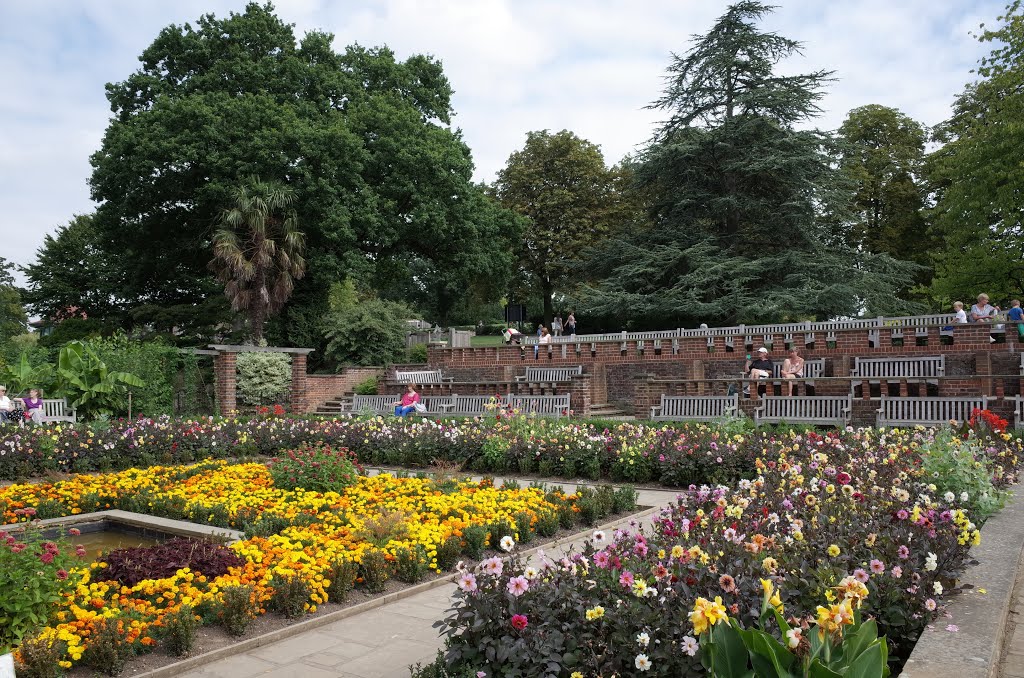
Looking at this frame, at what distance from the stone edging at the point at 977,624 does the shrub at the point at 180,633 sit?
12.4ft

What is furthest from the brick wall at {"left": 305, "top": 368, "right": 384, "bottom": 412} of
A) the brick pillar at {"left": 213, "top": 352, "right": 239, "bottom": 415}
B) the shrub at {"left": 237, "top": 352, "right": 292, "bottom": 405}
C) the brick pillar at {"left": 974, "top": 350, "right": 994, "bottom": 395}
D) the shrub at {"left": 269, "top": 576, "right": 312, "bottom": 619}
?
the shrub at {"left": 269, "top": 576, "right": 312, "bottom": 619}

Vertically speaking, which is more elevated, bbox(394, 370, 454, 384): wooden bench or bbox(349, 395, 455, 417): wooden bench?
bbox(394, 370, 454, 384): wooden bench

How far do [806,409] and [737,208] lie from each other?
16302 millimetres

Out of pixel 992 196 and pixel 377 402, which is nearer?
pixel 377 402

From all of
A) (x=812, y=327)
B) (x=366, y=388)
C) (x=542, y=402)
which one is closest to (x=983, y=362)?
(x=812, y=327)

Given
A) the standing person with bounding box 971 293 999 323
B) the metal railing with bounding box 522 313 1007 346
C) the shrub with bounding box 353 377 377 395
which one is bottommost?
the shrub with bounding box 353 377 377 395

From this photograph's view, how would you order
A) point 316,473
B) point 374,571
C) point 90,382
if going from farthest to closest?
point 90,382, point 316,473, point 374,571

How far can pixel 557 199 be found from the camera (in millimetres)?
Answer: 38969

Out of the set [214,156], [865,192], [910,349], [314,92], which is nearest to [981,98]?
[865,192]

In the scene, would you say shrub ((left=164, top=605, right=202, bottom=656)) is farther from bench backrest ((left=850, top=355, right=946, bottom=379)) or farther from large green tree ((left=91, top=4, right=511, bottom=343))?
large green tree ((left=91, top=4, right=511, bottom=343))

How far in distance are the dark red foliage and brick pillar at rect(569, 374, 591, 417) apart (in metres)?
12.9

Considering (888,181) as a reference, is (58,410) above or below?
below

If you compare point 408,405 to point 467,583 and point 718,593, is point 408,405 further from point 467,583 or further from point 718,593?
point 718,593

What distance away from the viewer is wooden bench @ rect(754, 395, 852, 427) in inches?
567
